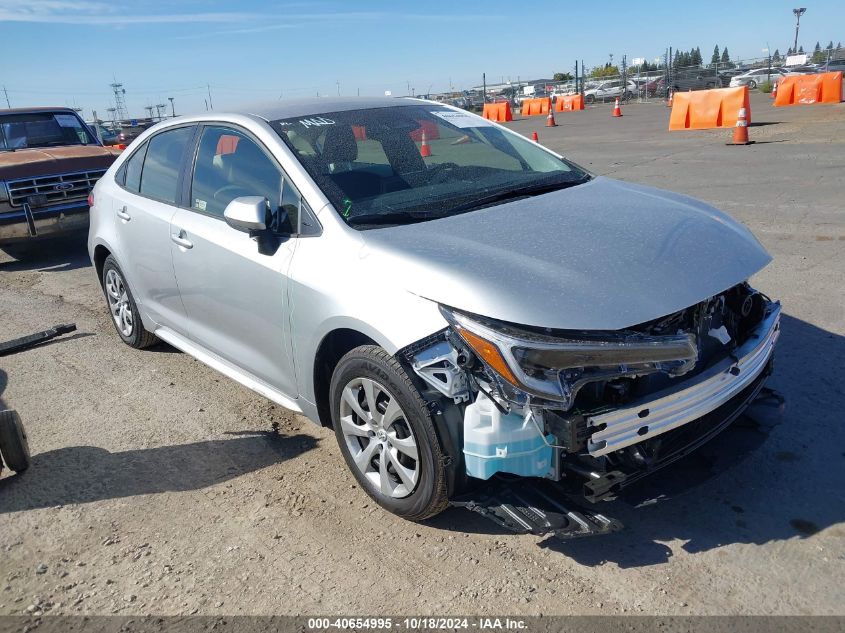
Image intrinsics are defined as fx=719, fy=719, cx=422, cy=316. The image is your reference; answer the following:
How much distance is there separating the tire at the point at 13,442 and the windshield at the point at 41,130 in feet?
24.6

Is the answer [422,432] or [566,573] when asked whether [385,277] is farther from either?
[566,573]

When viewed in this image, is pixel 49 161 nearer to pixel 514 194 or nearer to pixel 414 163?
pixel 414 163

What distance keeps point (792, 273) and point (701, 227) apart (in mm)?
3287

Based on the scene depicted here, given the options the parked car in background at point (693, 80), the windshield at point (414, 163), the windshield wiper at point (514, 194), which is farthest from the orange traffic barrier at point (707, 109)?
the parked car in background at point (693, 80)

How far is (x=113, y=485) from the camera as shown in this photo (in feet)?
12.3

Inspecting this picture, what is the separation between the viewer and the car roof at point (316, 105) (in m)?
4.03

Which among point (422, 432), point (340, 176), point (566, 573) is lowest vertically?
point (566, 573)

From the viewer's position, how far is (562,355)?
2574 mm

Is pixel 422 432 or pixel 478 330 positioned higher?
pixel 478 330

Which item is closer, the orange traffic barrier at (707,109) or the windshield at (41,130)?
the windshield at (41,130)

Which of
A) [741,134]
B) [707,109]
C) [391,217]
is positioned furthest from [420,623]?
[707,109]

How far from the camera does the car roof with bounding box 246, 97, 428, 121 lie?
13.2ft

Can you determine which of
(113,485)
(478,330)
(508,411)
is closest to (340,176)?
(478,330)

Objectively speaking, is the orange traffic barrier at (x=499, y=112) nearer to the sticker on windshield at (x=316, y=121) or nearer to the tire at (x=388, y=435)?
the sticker on windshield at (x=316, y=121)
